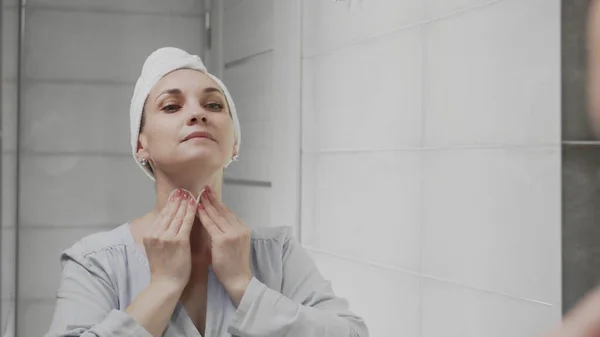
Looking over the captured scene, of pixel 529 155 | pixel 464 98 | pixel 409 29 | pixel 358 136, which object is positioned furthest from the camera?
pixel 358 136

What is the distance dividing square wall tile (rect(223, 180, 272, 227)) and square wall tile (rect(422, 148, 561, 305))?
0.93ft

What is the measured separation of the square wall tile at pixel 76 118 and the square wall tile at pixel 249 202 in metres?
0.24

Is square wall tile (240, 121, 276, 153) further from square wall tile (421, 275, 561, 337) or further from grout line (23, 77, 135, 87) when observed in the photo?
square wall tile (421, 275, 561, 337)

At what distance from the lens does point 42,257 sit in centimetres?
118

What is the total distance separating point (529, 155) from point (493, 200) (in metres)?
0.08

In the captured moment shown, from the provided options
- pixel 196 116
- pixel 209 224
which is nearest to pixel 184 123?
pixel 196 116

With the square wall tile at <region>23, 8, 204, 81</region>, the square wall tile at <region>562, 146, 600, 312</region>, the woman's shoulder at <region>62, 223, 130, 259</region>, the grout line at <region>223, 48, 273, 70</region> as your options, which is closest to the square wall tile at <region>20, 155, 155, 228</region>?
the square wall tile at <region>23, 8, 204, 81</region>

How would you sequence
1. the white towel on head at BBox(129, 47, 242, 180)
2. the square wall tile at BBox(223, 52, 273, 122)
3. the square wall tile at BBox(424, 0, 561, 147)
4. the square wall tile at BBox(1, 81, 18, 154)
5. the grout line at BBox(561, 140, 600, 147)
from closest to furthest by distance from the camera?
1. the grout line at BBox(561, 140, 600, 147)
2. the square wall tile at BBox(424, 0, 561, 147)
3. the white towel on head at BBox(129, 47, 242, 180)
4. the square wall tile at BBox(1, 81, 18, 154)
5. the square wall tile at BBox(223, 52, 273, 122)

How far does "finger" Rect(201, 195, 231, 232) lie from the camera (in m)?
0.81

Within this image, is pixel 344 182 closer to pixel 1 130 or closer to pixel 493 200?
pixel 493 200

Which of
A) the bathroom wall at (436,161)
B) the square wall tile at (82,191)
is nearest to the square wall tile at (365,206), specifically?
the bathroom wall at (436,161)

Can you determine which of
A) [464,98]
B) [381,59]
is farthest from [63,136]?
[464,98]

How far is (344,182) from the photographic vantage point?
1.15 meters

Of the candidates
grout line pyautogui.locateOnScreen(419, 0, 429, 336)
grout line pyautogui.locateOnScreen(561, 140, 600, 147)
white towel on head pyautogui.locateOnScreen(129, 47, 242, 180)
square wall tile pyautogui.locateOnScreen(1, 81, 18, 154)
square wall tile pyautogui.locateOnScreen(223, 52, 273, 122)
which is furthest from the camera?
square wall tile pyautogui.locateOnScreen(223, 52, 273, 122)
